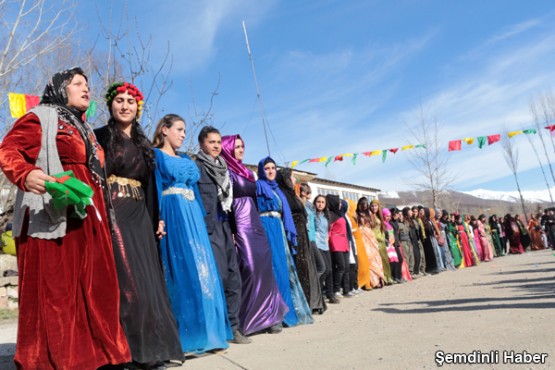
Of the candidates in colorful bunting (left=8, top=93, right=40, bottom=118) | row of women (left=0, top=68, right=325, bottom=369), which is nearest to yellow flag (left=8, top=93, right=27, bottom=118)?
colorful bunting (left=8, top=93, right=40, bottom=118)

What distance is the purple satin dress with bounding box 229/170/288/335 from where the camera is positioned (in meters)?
4.43

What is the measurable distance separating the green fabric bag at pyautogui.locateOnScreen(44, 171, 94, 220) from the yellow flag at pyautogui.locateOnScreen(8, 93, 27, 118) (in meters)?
7.96

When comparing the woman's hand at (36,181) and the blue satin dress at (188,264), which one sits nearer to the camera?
the woman's hand at (36,181)

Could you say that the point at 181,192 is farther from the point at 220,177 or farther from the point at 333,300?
the point at 333,300

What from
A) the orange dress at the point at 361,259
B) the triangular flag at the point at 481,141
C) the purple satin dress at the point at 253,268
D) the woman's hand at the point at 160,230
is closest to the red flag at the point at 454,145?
the triangular flag at the point at 481,141

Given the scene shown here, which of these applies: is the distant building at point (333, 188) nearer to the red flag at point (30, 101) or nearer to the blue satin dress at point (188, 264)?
the red flag at point (30, 101)

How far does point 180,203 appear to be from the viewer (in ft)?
12.5

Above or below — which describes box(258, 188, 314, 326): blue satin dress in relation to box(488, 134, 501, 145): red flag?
below

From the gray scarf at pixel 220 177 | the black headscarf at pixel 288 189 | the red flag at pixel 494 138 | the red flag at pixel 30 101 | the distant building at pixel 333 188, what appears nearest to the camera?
the gray scarf at pixel 220 177

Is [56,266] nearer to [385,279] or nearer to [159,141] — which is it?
[159,141]

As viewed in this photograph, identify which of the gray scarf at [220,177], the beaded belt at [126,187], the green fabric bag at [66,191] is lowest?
the green fabric bag at [66,191]

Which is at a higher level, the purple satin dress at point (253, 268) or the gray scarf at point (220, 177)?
the gray scarf at point (220, 177)

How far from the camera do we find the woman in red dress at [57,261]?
2359mm

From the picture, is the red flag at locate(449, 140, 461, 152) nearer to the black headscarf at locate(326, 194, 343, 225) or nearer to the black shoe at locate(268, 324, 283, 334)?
the black headscarf at locate(326, 194, 343, 225)
